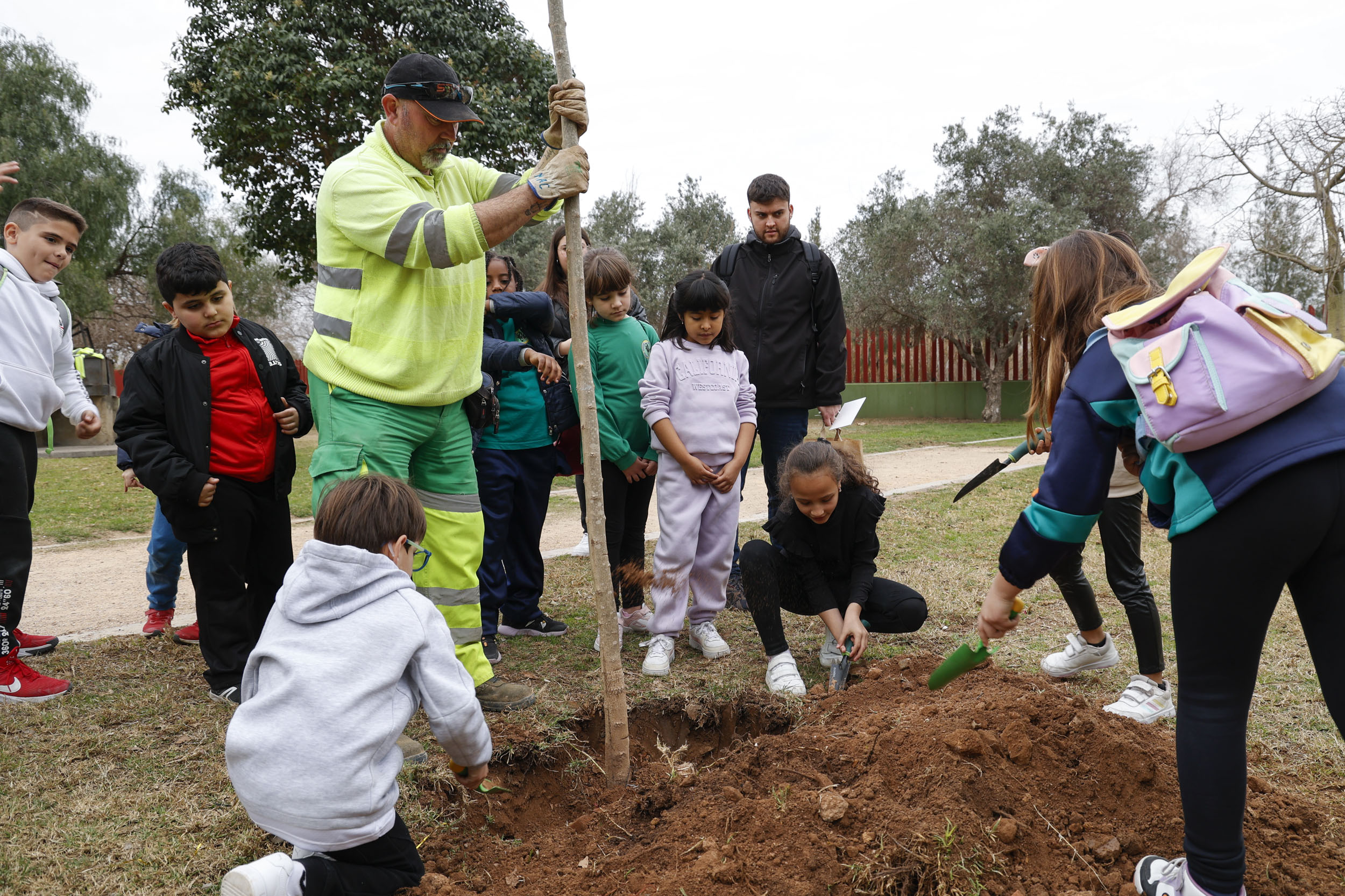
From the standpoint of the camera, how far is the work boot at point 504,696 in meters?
3.36

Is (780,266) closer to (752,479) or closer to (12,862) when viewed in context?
(12,862)

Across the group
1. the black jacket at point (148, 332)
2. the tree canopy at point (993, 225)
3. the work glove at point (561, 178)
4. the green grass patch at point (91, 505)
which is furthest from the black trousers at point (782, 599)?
the tree canopy at point (993, 225)

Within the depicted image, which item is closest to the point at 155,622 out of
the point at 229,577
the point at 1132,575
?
the point at 229,577

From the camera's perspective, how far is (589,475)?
8.71ft

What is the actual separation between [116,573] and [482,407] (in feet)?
13.5

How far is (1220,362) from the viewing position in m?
1.74

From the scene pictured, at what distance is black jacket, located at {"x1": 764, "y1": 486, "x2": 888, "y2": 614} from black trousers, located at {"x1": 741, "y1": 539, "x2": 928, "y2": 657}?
0.05 m

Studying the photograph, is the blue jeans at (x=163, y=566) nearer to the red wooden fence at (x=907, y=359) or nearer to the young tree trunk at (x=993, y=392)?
the young tree trunk at (x=993, y=392)

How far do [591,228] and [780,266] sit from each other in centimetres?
2060

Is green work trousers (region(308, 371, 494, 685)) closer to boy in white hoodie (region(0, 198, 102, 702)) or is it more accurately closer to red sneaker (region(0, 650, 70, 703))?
boy in white hoodie (region(0, 198, 102, 702))

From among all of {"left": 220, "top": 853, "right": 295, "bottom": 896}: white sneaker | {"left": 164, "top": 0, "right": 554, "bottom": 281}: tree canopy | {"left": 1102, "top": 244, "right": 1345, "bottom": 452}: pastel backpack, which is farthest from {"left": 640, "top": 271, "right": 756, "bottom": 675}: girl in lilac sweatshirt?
{"left": 164, "top": 0, "right": 554, "bottom": 281}: tree canopy

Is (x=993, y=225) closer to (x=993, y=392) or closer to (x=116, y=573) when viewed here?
(x=993, y=392)

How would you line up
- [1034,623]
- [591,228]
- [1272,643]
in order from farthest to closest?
1. [591,228]
2. [1034,623]
3. [1272,643]

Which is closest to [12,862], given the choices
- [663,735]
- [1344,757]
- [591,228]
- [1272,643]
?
[663,735]
